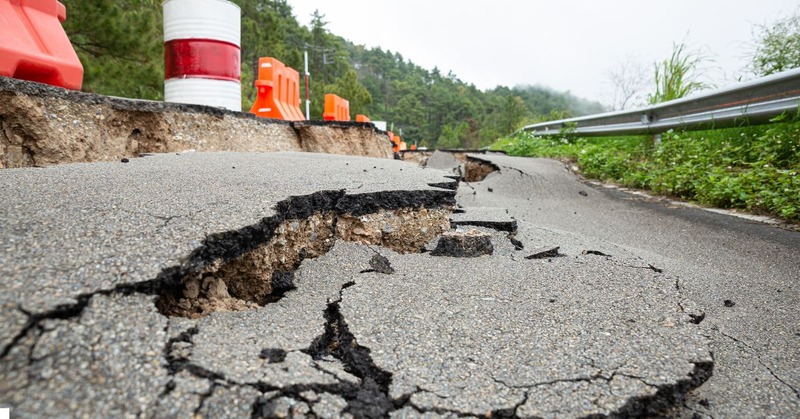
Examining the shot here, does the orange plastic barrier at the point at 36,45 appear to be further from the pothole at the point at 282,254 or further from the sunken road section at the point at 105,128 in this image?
the pothole at the point at 282,254

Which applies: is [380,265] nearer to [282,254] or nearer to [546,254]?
[282,254]

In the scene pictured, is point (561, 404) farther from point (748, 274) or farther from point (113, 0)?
point (113, 0)

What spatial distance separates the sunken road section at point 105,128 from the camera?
8.67 ft

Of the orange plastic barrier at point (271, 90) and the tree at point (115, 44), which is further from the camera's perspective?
the tree at point (115, 44)

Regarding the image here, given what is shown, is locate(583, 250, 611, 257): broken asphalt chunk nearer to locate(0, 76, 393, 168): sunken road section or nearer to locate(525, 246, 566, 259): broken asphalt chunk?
locate(525, 246, 566, 259): broken asphalt chunk

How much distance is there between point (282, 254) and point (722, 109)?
15.4 feet

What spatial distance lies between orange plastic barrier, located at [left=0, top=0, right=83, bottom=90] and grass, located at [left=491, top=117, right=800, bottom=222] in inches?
202

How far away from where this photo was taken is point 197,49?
4.30m

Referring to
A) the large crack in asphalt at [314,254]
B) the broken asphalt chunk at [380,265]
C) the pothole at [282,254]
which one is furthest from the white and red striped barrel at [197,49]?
the broken asphalt chunk at [380,265]

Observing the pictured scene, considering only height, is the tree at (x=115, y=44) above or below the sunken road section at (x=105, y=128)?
above

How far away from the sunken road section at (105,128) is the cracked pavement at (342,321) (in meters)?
0.55

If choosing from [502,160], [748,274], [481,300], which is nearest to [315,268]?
[481,300]

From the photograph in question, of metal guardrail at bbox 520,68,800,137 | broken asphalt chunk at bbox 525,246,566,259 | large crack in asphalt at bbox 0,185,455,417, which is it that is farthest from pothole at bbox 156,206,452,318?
metal guardrail at bbox 520,68,800,137

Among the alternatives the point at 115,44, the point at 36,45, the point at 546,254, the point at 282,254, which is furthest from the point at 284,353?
the point at 115,44
